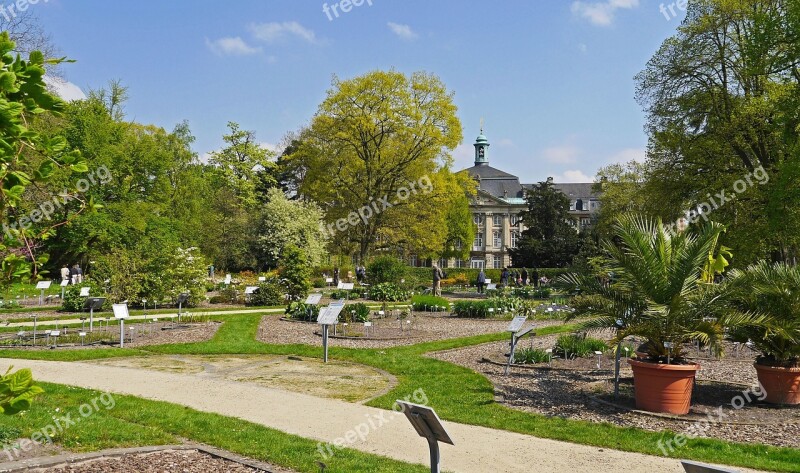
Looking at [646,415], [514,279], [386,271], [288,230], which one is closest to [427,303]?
[386,271]

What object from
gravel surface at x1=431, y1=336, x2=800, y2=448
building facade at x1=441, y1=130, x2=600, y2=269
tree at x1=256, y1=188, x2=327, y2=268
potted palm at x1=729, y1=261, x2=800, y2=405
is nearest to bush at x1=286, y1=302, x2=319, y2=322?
gravel surface at x1=431, y1=336, x2=800, y2=448

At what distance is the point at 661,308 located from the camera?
8.30m


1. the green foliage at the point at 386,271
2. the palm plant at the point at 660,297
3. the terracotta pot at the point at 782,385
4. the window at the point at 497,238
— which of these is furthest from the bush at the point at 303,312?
the window at the point at 497,238

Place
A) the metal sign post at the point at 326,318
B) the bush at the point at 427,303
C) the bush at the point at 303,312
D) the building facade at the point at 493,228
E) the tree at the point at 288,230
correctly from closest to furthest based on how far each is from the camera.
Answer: the metal sign post at the point at 326,318, the bush at the point at 303,312, the bush at the point at 427,303, the tree at the point at 288,230, the building facade at the point at 493,228

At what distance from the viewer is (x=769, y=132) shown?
23.6 metres

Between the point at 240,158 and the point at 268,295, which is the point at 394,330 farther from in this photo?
the point at 240,158

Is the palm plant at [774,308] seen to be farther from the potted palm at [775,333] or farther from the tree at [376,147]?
the tree at [376,147]

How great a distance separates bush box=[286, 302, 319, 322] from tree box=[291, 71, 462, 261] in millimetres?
16971

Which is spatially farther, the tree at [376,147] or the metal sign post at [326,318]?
the tree at [376,147]

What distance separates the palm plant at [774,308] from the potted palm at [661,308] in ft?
1.71

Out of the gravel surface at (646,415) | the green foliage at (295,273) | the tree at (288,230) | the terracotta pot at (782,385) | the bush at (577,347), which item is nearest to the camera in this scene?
the gravel surface at (646,415)

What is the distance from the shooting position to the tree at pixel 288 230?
1614 inches

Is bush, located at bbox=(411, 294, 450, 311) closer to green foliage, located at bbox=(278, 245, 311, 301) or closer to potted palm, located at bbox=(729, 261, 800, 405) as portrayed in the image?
green foliage, located at bbox=(278, 245, 311, 301)

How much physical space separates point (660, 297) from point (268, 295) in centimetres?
1876
